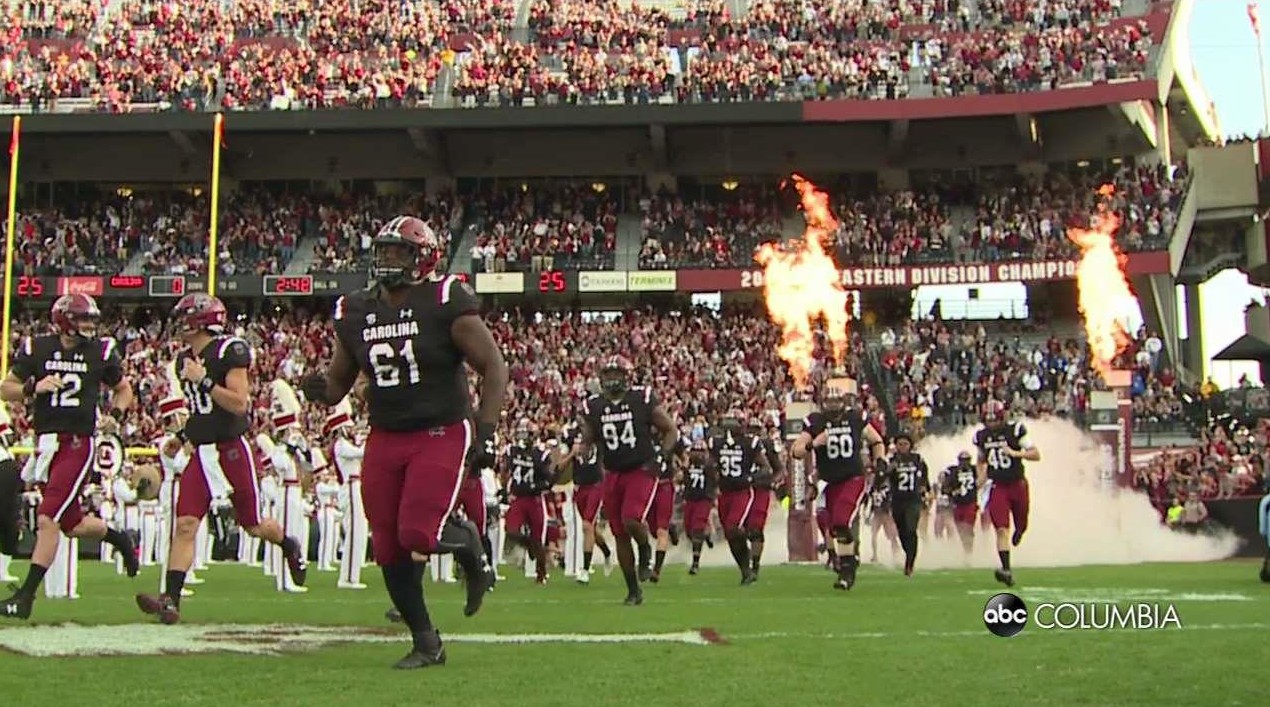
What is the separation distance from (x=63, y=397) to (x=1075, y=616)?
21.9 ft

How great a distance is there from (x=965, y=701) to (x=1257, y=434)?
2464 centimetres

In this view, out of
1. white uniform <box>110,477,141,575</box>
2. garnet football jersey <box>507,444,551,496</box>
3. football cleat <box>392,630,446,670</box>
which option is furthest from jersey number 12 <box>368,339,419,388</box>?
white uniform <box>110,477,141,575</box>

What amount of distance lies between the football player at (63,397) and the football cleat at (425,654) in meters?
3.98

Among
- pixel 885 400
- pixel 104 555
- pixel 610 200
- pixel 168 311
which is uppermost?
pixel 610 200

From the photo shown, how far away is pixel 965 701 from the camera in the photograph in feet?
19.7

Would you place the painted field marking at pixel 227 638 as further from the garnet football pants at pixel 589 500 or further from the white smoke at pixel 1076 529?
the white smoke at pixel 1076 529

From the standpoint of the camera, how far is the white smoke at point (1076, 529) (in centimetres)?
2352

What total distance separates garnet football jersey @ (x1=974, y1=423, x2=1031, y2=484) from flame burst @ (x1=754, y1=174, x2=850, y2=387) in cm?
1823

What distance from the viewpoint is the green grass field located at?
20.2ft

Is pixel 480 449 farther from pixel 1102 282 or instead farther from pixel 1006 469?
pixel 1102 282

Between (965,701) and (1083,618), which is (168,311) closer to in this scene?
(1083,618)

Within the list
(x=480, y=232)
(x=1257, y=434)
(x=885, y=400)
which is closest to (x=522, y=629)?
(x=1257, y=434)

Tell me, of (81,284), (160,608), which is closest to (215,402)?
(160,608)

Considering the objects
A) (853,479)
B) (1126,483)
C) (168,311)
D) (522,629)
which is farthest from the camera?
(168,311)
